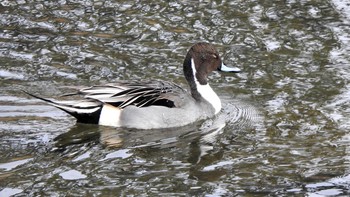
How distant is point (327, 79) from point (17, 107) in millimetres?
3442

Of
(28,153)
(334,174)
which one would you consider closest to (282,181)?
(334,174)

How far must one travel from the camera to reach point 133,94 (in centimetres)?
909

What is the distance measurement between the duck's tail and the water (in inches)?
3.9

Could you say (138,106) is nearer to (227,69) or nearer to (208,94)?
(208,94)

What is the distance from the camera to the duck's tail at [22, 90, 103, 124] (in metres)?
8.81

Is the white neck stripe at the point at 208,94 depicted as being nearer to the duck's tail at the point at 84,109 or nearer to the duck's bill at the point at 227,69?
the duck's bill at the point at 227,69

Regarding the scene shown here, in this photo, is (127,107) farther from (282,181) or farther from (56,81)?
(282,181)

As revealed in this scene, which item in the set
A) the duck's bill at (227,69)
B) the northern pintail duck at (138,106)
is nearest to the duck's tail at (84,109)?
the northern pintail duck at (138,106)

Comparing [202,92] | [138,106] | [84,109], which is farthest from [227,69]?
[84,109]

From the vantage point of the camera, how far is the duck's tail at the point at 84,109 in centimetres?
881

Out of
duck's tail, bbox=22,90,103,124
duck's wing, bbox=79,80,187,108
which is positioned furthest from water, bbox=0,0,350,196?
duck's wing, bbox=79,80,187,108

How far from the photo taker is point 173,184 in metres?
7.18

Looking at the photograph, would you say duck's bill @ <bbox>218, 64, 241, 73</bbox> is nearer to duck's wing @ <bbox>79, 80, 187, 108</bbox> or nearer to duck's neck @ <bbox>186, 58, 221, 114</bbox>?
duck's neck @ <bbox>186, 58, 221, 114</bbox>

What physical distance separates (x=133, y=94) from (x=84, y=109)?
1.74 feet
